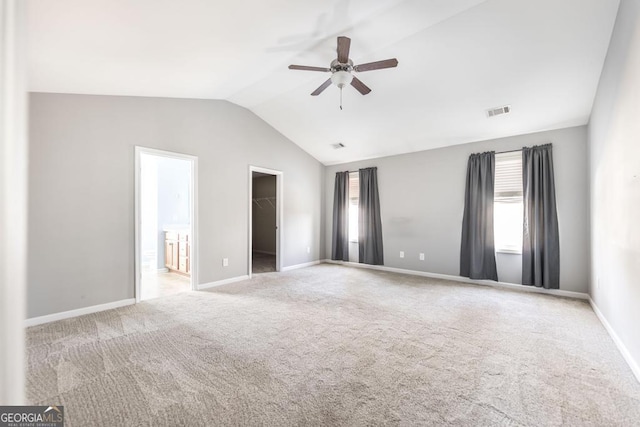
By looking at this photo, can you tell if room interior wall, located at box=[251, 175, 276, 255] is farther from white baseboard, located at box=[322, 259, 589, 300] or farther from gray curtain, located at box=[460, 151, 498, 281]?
gray curtain, located at box=[460, 151, 498, 281]

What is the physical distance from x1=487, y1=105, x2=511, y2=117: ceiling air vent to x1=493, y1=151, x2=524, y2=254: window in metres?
0.83

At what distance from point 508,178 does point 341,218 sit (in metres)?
3.30

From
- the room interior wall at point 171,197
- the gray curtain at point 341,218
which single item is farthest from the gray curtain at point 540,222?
the room interior wall at point 171,197

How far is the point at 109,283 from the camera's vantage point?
350 cm

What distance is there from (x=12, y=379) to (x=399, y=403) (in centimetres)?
195

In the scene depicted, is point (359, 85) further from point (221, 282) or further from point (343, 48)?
point (221, 282)

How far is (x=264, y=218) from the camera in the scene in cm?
878

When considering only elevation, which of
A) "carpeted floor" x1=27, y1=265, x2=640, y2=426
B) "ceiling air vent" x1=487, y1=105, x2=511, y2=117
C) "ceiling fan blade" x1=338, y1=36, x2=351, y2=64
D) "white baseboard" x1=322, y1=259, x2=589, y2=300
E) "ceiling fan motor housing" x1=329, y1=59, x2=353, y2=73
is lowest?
"carpeted floor" x1=27, y1=265, x2=640, y2=426

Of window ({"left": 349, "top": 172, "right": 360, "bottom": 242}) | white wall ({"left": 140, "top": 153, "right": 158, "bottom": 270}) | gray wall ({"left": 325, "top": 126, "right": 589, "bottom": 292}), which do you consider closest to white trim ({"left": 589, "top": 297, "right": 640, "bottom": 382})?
gray wall ({"left": 325, "top": 126, "right": 589, "bottom": 292})

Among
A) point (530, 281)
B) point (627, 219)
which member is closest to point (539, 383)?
point (627, 219)

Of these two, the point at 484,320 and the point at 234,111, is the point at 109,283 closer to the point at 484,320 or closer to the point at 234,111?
the point at 234,111

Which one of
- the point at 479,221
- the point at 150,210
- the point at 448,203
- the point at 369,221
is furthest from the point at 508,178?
the point at 150,210

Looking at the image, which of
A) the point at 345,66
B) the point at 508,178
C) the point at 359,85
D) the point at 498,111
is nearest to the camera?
the point at 345,66

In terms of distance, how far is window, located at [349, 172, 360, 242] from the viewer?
650cm
